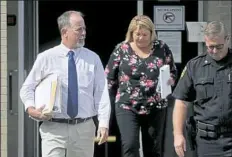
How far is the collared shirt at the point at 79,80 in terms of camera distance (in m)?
5.04

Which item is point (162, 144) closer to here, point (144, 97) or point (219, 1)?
point (144, 97)

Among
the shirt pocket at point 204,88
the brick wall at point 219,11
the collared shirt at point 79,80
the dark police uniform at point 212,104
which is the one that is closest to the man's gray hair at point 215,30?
the dark police uniform at point 212,104

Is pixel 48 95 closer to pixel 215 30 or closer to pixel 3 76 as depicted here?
pixel 215 30

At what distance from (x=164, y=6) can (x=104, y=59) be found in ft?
3.44

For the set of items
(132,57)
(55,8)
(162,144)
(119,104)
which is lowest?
(162,144)

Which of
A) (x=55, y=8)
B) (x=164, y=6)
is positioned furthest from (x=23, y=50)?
(x=164, y=6)

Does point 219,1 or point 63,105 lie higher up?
point 219,1

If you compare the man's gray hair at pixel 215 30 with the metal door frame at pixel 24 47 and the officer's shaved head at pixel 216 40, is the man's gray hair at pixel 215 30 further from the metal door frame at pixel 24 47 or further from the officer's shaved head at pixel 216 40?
the metal door frame at pixel 24 47

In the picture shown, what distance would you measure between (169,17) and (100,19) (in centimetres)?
91

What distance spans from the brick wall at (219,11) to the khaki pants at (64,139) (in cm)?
328

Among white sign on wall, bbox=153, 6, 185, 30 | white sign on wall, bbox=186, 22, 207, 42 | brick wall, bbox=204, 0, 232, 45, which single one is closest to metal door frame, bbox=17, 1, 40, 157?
white sign on wall, bbox=153, 6, 185, 30

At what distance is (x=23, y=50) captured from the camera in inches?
297

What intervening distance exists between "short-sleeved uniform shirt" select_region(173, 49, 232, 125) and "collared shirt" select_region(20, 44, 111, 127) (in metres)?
0.69

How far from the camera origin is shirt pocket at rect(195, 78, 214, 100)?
478 cm
